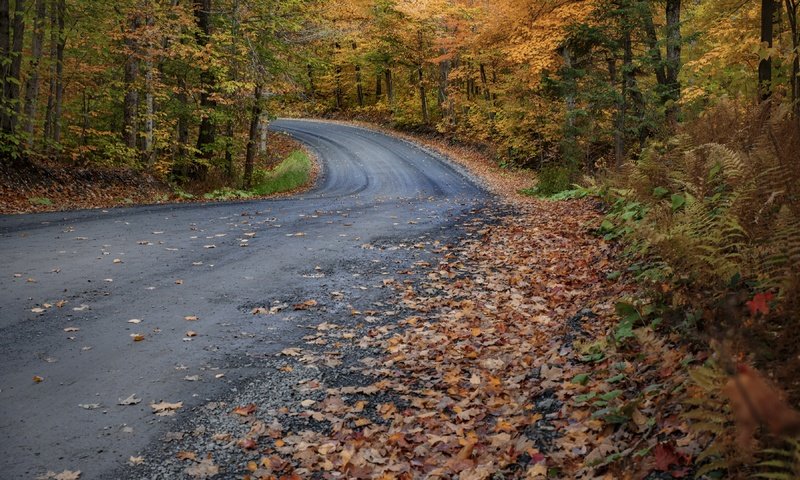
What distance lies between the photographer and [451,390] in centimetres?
527

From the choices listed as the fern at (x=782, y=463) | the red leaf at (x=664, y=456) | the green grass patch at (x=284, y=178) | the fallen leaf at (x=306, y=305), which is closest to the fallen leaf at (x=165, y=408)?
the fallen leaf at (x=306, y=305)

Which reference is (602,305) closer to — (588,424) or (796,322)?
(588,424)

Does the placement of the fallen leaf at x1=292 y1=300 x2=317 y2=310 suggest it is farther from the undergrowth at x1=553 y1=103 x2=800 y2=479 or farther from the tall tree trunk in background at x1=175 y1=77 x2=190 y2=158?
the tall tree trunk in background at x1=175 y1=77 x2=190 y2=158

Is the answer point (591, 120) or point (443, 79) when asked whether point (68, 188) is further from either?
point (443, 79)

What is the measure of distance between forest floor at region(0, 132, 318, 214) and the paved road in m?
2.28

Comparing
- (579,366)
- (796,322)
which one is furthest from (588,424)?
(796,322)

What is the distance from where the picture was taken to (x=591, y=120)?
20.0 metres

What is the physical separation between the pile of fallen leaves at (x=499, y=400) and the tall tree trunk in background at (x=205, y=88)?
15.5 m

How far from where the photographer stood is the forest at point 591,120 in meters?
3.42

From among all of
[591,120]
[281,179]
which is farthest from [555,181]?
[281,179]

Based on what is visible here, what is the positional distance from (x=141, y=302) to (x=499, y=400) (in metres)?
4.97

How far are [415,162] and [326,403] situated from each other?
2704cm

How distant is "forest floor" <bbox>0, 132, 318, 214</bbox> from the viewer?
13781 mm

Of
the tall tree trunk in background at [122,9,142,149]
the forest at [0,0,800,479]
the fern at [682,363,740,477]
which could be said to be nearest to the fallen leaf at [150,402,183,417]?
the forest at [0,0,800,479]
